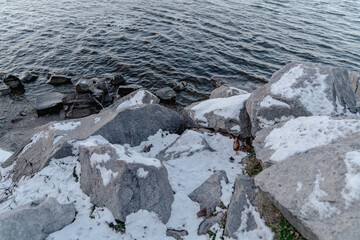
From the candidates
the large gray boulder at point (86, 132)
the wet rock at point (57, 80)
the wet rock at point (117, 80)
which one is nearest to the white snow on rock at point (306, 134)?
the large gray boulder at point (86, 132)

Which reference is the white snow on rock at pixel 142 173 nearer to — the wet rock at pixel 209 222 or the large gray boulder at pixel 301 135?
the wet rock at pixel 209 222

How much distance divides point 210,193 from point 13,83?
14734 mm

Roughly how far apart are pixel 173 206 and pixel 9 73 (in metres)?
15.9

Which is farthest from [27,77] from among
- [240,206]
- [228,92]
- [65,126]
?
[240,206]

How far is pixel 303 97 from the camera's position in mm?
7562

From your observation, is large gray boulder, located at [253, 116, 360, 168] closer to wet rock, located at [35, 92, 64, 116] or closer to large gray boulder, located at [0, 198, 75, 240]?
large gray boulder, located at [0, 198, 75, 240]

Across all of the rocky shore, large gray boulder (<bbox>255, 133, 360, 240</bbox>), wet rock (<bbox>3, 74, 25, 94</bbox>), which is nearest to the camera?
large gray boulder (<bbox>255, 133, 360, 240</bbox>)

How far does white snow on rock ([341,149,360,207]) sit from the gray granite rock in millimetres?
2006

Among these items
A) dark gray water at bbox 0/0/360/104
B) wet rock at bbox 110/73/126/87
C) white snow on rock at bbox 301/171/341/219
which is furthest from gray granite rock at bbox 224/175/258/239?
wet rock at bbox 110/73/126/87

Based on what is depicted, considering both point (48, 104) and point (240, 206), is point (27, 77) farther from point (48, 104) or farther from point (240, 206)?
point (240, 206)

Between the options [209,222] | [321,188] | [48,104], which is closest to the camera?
[321,188]

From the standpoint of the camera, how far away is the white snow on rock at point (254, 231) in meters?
5.44

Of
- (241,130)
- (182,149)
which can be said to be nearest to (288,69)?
(241,130)

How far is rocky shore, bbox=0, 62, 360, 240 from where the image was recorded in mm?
4996
